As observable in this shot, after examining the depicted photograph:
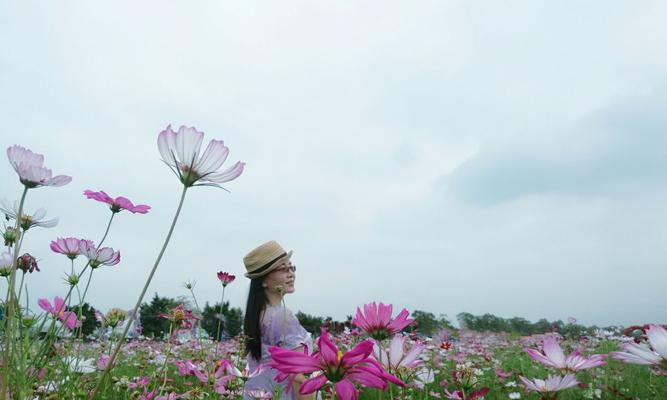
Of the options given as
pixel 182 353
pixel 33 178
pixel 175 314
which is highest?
pixel 33 178

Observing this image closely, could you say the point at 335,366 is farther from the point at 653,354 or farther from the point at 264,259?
the point at 264,259

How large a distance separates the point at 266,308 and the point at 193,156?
2.34 meters

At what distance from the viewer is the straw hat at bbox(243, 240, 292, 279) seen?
320 centimetres

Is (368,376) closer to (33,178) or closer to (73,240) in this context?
(33,178)

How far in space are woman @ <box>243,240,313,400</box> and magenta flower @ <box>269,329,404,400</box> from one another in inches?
85.9

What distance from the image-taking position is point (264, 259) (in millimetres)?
3215

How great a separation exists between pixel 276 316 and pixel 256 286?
0.32 metres

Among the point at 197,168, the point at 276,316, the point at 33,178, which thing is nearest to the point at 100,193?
the point at 33,178

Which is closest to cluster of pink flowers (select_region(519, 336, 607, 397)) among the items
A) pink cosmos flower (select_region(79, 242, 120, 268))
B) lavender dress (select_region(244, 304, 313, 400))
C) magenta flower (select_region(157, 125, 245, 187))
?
magenta flower (select_region(157, 125, 245, 187))

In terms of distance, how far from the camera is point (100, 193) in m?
1.28

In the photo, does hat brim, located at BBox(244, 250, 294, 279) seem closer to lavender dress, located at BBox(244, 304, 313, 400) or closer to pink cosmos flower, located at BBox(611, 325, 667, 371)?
lavender dress, located at BBox(244, 304, 313, 400)

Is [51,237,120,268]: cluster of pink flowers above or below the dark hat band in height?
below

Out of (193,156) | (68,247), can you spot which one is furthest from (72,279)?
(193,156)

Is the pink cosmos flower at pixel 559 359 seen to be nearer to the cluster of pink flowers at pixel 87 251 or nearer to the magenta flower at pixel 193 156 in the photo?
the magenta flower at pixel 193 156
